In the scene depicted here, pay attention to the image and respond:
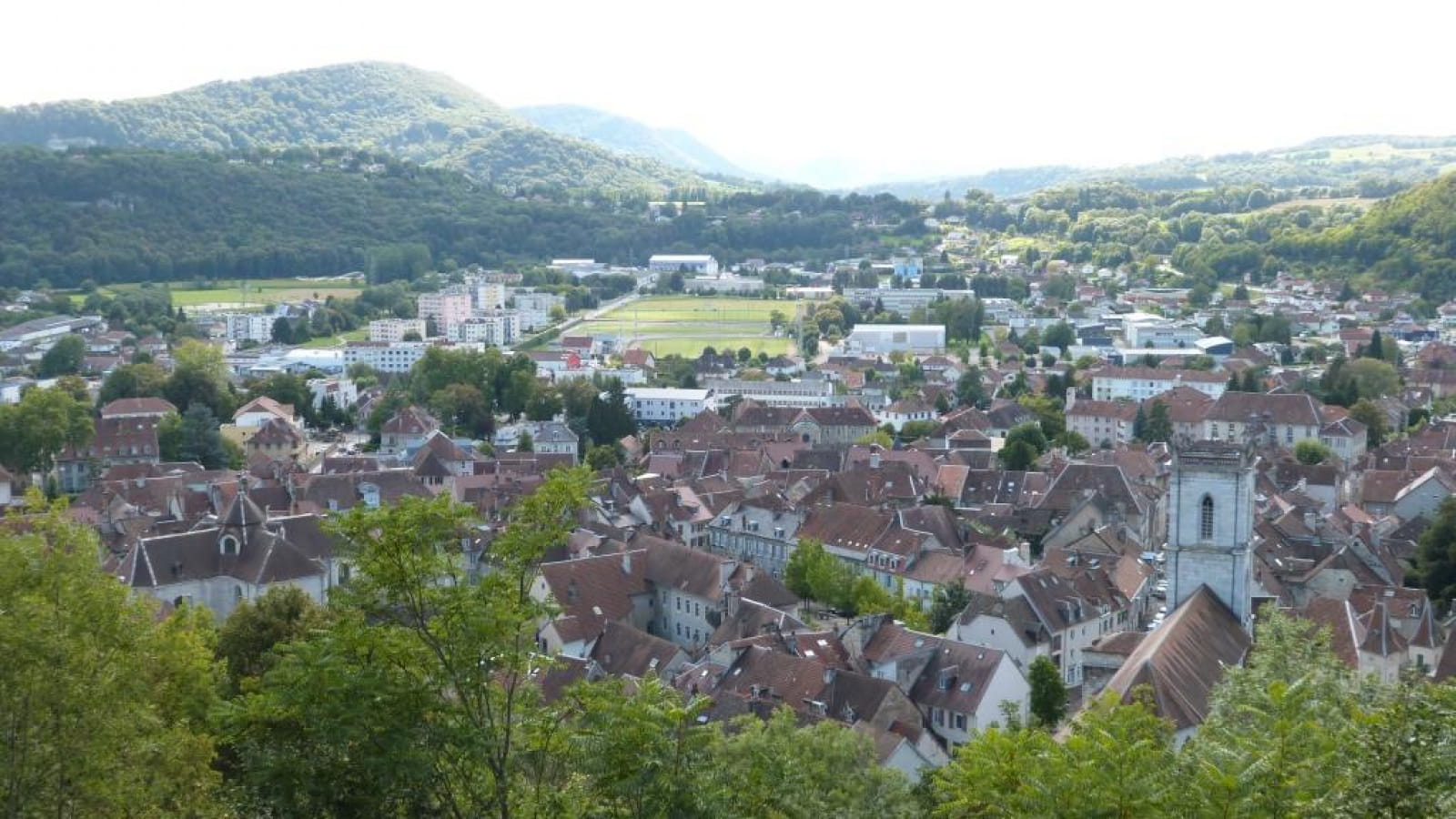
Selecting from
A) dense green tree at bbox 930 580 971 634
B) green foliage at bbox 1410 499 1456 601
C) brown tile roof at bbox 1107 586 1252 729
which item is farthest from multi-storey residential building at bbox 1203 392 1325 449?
brown tile roof at bbox 1107 586 1252 729

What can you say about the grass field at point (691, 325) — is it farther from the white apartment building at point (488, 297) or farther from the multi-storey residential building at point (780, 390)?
the multi-storey residential building at point (780, 390)

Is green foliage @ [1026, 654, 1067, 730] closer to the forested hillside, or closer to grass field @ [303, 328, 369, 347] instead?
A: grass field @ [303, 328, 369, 347]

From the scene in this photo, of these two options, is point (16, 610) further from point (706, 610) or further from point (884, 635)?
point (706, 610)

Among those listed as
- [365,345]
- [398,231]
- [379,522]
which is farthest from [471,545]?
[398,231]

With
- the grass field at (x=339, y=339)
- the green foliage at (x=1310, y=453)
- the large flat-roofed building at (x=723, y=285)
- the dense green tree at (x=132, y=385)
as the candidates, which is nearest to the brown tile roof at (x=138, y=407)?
the dense green tree at (x=132, y=385)

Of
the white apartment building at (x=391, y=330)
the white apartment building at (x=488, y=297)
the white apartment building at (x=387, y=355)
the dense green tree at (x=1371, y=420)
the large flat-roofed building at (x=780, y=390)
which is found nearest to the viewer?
the dense green tree at (x=1371, y=420)

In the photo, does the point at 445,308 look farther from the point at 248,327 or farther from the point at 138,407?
the point at 138,407

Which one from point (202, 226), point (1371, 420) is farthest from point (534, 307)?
point (1371, 420)
